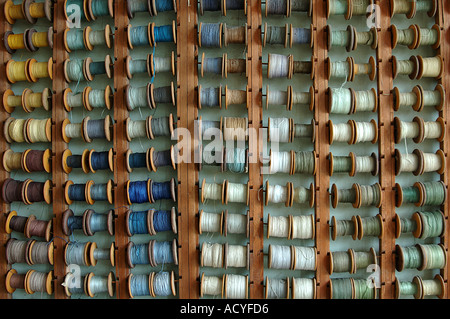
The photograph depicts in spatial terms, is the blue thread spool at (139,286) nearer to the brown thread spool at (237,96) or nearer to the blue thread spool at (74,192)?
the blue thread spool at (74,192)

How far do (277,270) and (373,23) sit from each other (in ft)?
5.02

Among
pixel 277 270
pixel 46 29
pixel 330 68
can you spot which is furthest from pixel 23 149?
pixel 330 68

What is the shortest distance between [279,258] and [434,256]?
0.85 meters

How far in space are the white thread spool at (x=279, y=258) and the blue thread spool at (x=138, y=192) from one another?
2.46ft

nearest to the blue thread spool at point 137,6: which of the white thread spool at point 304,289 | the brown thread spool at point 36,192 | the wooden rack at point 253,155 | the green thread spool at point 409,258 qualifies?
the wooden rack at point 253,155

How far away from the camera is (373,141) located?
5.84 ft

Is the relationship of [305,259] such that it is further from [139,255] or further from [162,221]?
[139,255]

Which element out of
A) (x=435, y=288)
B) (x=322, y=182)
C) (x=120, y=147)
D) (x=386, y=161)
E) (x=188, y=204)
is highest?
(x=120, y=147)

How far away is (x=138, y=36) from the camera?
187 cm

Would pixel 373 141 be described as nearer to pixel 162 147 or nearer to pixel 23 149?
pixel 162 147

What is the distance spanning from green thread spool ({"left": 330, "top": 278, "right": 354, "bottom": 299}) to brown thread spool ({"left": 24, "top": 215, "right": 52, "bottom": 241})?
64.0 inches

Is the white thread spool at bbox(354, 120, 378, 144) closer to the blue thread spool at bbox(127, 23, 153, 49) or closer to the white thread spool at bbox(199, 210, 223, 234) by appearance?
the white thread spool at bbox(199, 210, 223, 234)

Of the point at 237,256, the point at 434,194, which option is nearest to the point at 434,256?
the point at 434,194

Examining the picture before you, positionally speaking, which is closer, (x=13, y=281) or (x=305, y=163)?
(x=305, y=163)
